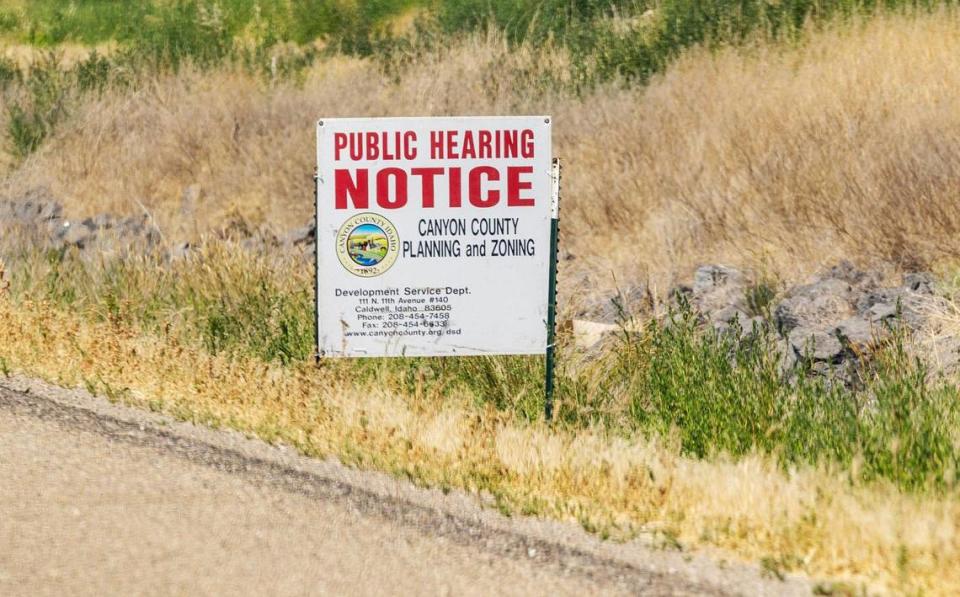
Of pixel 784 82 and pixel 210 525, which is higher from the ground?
pixel 784 82

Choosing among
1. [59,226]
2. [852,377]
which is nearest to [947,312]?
[852,377]

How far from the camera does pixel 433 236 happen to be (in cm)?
846

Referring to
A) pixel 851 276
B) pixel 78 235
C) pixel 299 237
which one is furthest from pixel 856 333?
pixel 78 235

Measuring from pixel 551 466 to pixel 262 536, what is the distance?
1.59 m

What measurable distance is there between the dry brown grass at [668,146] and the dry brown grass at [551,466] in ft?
15.7

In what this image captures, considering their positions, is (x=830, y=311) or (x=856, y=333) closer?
(x=856, y=333)

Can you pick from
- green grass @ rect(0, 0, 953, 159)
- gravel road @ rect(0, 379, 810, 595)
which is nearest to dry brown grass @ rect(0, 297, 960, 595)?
gravel road @ rect(0, 379, 810, 595)

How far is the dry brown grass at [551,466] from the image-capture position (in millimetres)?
5746

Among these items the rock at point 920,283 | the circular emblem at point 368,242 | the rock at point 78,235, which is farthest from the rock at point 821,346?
the rock at point 78,235

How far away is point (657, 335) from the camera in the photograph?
9.12m

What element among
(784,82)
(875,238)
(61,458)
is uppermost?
(784,82)

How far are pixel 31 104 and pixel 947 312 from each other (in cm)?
1641

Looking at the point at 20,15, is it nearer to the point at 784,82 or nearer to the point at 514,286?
the point at 784,82

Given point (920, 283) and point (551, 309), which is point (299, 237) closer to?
point (920, 283)
